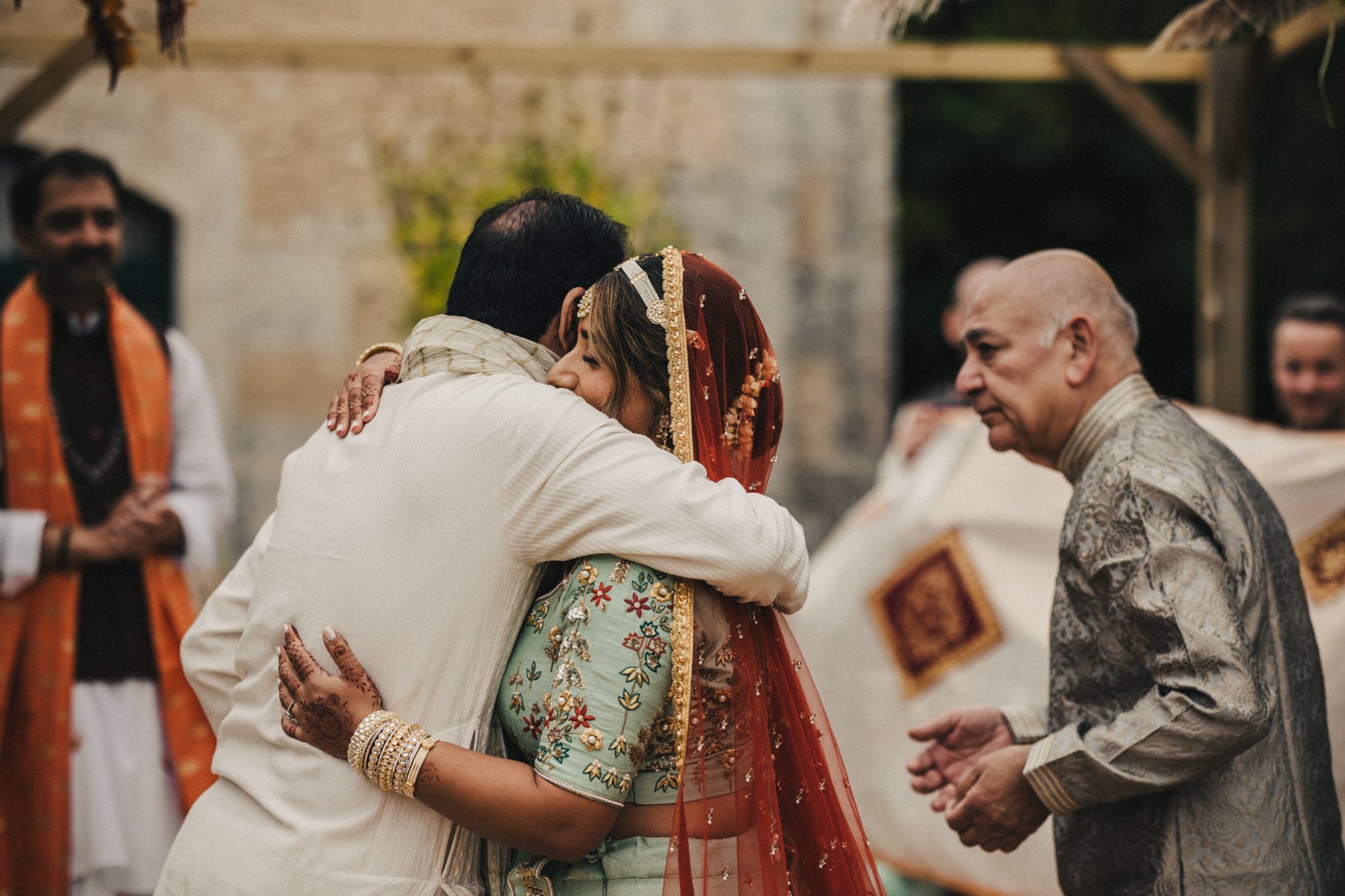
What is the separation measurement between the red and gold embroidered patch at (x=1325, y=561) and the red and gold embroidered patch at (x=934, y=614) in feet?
3.79

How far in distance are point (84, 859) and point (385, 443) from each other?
2353 mm

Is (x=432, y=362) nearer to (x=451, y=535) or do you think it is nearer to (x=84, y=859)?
(x=451, y=535)

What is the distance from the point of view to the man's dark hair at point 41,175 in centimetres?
415

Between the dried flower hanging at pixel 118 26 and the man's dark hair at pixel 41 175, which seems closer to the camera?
the dried flower hanging at pixel 118 26

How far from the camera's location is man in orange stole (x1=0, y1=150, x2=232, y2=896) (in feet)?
12.7

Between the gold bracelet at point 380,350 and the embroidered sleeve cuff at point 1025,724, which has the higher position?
the gold bracelet at point 380,350

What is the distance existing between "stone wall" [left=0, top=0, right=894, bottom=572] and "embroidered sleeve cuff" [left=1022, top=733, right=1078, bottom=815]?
4.98 m

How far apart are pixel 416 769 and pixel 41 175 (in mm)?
2864

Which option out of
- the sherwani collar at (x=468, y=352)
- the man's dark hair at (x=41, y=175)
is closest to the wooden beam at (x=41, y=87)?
the man's dark hair at (x=41, y=175)

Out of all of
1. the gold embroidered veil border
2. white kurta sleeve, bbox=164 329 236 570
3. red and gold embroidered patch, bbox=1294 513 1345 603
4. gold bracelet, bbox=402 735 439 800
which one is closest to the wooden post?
red and gold embroidered patch, bbox=1294 513 1345 603

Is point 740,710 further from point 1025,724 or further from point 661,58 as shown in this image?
point 661,58

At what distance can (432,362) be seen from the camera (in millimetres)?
2312

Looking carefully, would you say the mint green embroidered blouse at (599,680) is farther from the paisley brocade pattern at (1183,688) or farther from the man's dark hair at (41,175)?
the man's dark hair at (41,175)

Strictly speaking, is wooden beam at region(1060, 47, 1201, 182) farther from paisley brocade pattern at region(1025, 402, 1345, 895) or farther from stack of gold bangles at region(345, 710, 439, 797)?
stack of gold bangles at region(345, 710, 439, 797)
